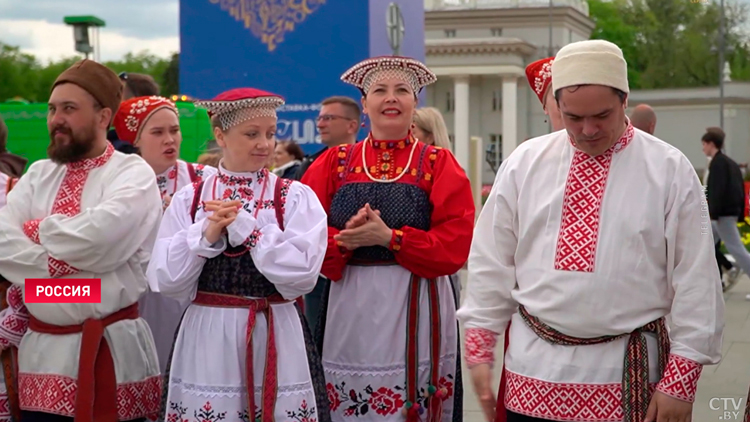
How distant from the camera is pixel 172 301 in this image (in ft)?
15.8

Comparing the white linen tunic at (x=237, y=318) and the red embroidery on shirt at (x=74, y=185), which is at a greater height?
the red embroidery on shirt at (x=74, y=185)

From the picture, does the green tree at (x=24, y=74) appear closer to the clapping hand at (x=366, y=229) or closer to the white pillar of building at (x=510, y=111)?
the white pillar of building at (x=510, y=111)

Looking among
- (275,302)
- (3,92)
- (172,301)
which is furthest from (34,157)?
(3,92)

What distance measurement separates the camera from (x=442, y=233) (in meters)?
4.39

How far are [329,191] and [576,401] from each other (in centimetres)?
191

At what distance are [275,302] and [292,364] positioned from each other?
0.25m

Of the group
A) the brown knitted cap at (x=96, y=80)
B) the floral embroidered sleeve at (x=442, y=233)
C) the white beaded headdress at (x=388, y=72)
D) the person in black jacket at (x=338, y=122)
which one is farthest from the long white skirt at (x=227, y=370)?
the person in black jacket at (x=338, y=122)

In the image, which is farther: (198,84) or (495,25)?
(495,25)

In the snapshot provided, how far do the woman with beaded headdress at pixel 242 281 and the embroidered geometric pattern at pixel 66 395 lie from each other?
44 centimetres

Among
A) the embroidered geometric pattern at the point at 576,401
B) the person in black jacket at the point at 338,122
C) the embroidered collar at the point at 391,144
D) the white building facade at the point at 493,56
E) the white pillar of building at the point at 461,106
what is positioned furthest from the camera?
the white pillar of building at the point at 461,106

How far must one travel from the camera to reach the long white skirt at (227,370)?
3.79 m

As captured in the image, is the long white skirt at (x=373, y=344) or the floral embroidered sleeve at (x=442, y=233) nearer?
the floral embroidered sleeve at (x=442, y=233)

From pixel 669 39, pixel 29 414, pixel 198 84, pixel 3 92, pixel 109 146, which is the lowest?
pixel 29 414

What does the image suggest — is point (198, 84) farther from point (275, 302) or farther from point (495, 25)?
point (495, 25)
